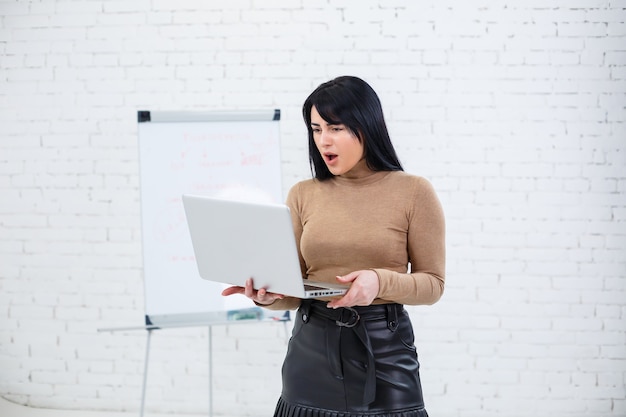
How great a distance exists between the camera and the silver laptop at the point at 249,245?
1.15 metres

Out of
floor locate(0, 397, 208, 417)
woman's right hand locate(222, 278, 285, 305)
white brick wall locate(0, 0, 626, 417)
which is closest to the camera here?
woman's right hand locate(222, 278, 285, 305)

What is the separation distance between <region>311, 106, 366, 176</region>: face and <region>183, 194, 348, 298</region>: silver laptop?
1.02 ft

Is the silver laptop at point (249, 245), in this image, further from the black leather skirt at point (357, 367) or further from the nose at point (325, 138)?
the nose at point (325, 138)

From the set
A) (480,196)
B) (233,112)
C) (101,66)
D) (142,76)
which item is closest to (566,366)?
(480,196)

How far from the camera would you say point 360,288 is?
3.92 feet

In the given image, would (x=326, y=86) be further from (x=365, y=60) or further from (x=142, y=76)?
(x=142, y=76)

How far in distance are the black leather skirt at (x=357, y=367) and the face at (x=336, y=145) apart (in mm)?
329

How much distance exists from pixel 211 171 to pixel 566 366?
197cm

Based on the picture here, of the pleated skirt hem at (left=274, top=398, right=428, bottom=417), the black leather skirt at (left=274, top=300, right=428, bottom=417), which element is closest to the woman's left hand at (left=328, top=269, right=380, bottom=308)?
the black leather skirt at (left=274, top=300, right=428, bottom=417)

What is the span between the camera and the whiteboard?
2467mm

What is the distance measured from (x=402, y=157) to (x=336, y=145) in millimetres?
1643

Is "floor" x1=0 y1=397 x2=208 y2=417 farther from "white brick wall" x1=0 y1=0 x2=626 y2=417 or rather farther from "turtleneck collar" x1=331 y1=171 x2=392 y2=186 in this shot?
"turtleneck collar" x1=331 y1=171 x2=392 y2=186

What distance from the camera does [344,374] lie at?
1345mm

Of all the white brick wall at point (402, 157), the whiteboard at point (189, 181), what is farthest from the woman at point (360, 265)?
the white brick wall at point (402, 157)
